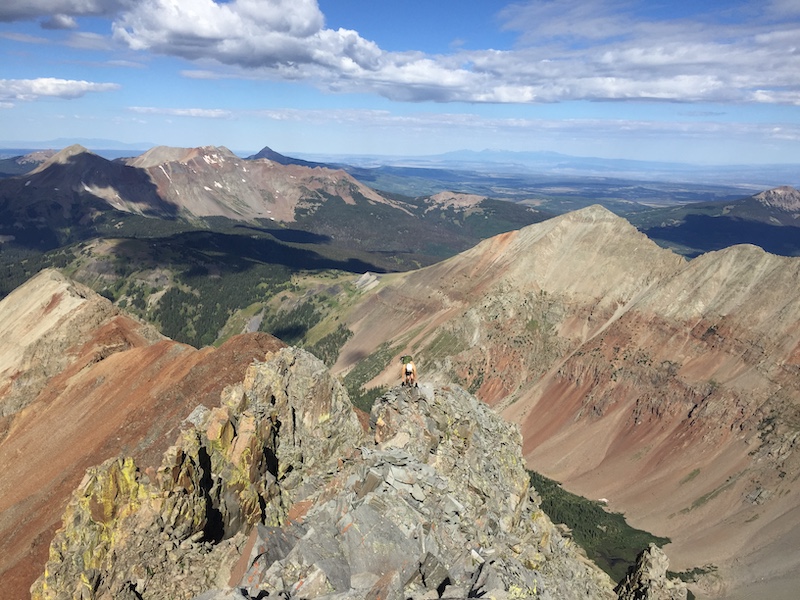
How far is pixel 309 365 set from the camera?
54.1 meters

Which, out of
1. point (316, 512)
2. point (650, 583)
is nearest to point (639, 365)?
point (650, 583)

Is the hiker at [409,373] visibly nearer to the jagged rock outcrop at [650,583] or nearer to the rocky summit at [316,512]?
the rocky summit at [316,512]

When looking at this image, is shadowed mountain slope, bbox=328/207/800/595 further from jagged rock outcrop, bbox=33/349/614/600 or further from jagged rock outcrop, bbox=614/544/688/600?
jagged rock outcrop, bbox=33/349/614/600

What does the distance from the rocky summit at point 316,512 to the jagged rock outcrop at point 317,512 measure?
3.2 inches

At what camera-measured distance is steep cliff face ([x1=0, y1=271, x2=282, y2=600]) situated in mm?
58344

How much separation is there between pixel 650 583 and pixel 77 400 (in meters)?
70.9

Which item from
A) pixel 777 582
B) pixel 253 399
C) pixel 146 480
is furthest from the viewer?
pixel 777 582

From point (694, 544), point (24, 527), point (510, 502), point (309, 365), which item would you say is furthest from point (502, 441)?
point (694, 544)

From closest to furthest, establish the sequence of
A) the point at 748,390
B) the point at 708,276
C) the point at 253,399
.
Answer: the point at 253,399 < the point at 748,390 < the point at 708,276

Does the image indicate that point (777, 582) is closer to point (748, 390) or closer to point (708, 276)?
point (748, 390)

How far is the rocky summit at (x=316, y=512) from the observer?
23000 millimetres

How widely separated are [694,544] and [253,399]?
71011mm

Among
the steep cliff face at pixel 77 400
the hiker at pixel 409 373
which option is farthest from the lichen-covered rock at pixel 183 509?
the steep cliff face at pixel 77 400

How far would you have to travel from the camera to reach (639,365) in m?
120
